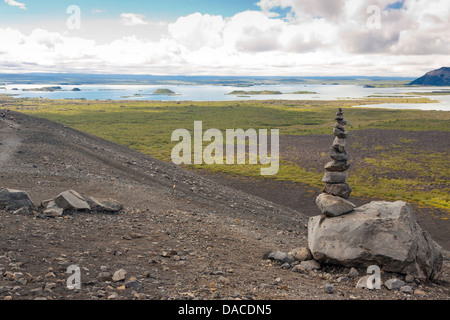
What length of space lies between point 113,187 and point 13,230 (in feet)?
35.7

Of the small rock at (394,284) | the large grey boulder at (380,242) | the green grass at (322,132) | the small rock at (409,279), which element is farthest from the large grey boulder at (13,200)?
the small rock at (409,279)

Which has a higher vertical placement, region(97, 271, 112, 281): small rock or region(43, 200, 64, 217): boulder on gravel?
region(43, 200, 64, 217): boulder on gravel

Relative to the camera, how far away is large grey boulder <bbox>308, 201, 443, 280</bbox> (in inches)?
597

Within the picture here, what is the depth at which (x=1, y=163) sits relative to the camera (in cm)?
2869

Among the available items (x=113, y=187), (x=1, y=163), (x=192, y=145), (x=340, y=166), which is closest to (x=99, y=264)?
(x=340, y=166)

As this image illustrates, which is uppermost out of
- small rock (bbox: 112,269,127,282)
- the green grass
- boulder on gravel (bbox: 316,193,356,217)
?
boulder on gravel (bbox: 316,193,356,217)

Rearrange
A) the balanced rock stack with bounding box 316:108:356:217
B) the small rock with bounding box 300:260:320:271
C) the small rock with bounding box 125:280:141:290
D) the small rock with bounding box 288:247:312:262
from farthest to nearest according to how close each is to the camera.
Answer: the balanced rock stack with bounding box 316:108:356:217 < the small rock with bounding box 288:247:312:262 < the small rock with bounding box 300:260:320:271 < the small rock with bounding box 125:280:141:290

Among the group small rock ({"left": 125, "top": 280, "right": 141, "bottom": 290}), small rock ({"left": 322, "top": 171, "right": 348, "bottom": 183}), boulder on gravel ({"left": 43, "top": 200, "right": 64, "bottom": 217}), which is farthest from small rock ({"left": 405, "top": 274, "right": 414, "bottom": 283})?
boulder on gravel ({"left": 43, "top": 200, "right": 64, "bottom": 217})

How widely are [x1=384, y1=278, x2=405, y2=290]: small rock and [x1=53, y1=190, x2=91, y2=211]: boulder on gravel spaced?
13648 mm

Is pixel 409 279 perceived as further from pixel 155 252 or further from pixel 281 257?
pixel 155 252

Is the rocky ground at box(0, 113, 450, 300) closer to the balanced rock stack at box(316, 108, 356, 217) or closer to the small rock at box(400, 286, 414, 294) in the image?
the small rock at box(400, 286, 414, 294)

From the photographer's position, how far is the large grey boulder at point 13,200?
18031mm

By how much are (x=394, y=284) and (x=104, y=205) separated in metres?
13.7
